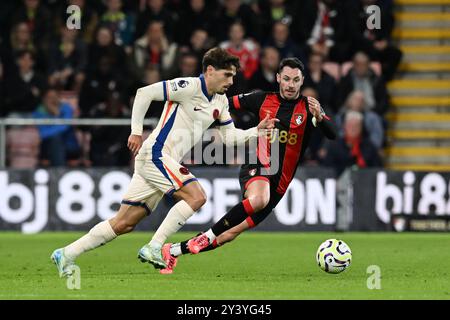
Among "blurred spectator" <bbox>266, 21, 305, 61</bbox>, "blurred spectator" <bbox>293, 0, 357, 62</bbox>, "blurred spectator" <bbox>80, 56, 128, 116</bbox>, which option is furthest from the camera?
"blurred spectator" <bbox>293, 0, 357, 62</bbox>

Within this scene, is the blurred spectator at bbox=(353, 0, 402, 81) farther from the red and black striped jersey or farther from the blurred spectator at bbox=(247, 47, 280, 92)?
the red and black striped jersey

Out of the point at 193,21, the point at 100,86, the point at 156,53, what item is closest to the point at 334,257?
the point at 100,86

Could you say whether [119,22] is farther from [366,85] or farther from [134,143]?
[134,143]

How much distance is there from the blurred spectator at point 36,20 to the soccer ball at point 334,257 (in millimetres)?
9567

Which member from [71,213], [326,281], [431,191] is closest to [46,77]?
[71,213]

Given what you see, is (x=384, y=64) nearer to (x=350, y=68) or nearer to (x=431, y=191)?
(x=350, y=68)

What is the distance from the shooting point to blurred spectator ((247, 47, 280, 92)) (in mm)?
18266

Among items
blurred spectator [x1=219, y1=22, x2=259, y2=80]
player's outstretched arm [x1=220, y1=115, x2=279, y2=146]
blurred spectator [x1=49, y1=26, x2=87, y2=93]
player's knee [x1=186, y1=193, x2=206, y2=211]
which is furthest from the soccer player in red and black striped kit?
blurred spectator [x1=49, y1=26, x2=87, y2=93]

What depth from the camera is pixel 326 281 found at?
1033 centimetres

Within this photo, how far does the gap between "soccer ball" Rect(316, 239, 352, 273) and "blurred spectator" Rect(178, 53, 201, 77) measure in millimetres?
7402

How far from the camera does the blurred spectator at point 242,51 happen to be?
18469 millimetres

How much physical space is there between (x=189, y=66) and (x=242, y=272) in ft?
23.3

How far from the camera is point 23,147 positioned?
58.6ft

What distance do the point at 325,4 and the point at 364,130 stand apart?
A: 8.80 feet
